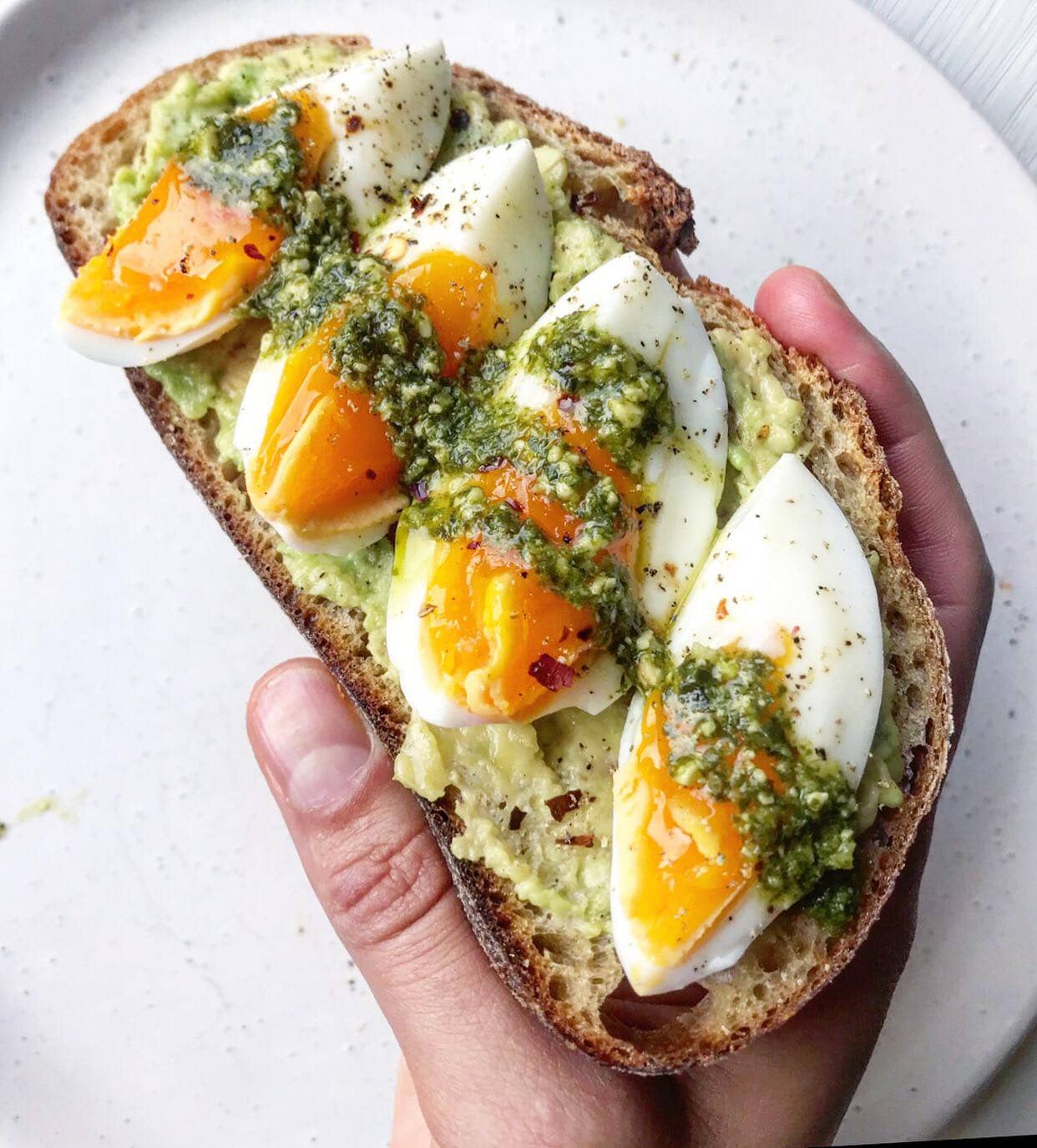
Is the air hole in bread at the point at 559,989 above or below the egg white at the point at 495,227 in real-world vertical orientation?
below

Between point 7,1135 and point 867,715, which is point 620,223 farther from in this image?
point 7,1135

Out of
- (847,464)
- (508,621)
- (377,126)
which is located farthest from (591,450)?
(377,126)

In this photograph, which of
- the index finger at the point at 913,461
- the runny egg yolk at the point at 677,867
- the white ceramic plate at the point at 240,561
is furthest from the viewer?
the white ceramic plate at the point at 240,561

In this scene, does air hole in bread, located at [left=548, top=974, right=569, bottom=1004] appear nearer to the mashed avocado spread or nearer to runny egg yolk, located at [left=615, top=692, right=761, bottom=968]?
the mashed avocado spread

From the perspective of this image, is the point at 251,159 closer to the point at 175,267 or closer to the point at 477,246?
the point at 175,267

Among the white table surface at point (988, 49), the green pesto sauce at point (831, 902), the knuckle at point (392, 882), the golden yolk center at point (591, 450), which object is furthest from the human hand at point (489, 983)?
the white table surface at point (988, 49)

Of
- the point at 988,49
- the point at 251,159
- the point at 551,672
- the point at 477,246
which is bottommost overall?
the point at 551,672

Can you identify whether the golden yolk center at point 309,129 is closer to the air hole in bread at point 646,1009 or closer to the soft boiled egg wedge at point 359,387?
the soft boiled egg wedge at point 359,387
